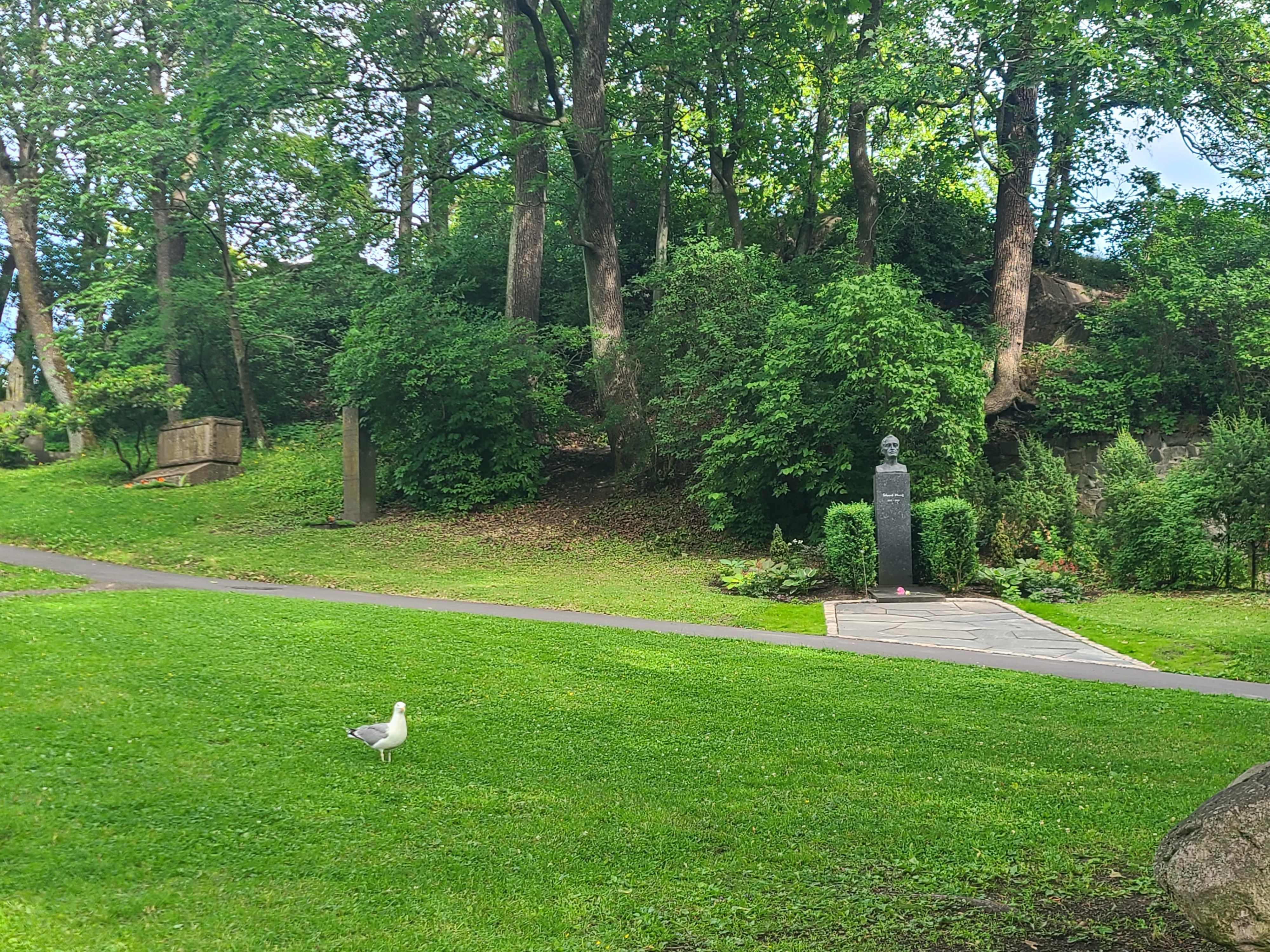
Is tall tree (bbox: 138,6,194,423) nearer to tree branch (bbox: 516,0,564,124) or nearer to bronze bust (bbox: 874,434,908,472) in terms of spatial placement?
tree branch (bbox: 516,0,564,124)

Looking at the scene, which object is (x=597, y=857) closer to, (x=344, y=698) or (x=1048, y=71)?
(x=344, y=698)

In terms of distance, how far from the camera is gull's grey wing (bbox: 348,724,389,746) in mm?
5219

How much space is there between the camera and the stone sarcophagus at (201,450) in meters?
22.0

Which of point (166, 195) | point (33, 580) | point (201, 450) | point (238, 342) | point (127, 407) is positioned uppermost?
point (166, 195)

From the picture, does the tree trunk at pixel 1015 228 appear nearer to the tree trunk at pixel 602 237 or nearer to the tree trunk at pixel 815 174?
the tree trunk at pixel 815 174

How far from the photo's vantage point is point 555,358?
2067 centimetres

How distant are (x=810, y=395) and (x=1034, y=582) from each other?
520 centimetres

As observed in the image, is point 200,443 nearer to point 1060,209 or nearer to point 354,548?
point 354,548

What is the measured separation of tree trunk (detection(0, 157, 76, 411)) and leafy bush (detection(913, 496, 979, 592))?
2363cm

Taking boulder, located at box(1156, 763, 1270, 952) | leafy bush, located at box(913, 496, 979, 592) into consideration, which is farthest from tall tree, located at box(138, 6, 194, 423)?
boulder, located at box(1156, 763, 1270, 952)

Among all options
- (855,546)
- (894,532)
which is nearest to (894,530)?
(894,532)

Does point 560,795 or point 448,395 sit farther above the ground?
point 448,395

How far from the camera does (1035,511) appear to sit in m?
14.8

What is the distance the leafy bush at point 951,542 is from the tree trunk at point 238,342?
19609mm
